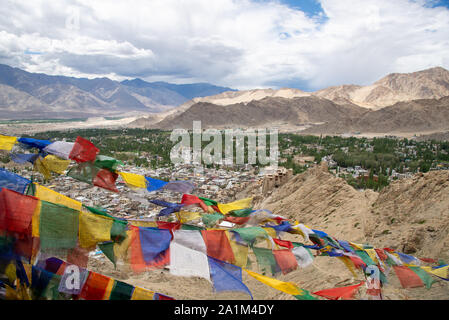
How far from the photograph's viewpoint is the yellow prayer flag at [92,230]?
143 inches

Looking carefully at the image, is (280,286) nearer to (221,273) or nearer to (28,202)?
(221,273)

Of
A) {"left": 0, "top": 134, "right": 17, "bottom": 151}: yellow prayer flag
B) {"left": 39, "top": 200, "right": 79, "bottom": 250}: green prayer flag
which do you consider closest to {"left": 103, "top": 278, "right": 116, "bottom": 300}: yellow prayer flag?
{"left": 39, "top": 200, "right": 79, "bottom": 250}: green prayer flag

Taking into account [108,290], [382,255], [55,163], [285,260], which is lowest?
[382,255]

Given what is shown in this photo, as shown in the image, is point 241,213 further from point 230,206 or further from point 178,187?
point 178,187

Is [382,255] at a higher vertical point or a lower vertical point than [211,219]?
lower

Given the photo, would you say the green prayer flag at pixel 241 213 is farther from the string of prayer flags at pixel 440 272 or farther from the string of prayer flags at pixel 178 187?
the string of prayer flags at pixel 440 272

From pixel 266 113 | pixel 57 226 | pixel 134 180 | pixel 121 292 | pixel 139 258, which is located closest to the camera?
pixel 121 292

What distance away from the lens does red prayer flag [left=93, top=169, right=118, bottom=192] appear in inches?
173

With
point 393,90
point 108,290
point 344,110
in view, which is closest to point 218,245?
point 108,290

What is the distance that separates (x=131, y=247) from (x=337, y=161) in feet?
125

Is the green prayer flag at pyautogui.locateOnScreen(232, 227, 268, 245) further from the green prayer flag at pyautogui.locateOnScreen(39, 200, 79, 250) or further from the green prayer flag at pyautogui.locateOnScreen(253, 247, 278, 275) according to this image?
the green prayer flag at pyautogui.locateOnScreen(39, 200, 79, 250)

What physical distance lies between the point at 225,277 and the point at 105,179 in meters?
2.15

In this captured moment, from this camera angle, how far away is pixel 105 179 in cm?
445

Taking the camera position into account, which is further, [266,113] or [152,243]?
[266,113]
